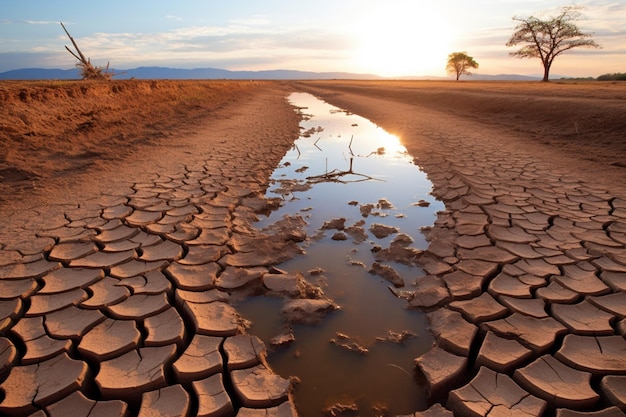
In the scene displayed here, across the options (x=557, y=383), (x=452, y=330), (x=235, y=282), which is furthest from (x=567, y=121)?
(x=235, y=282)

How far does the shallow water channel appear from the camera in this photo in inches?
63.6

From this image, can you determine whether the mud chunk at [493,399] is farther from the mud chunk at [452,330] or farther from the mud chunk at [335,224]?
the mud chunk at [335,224]

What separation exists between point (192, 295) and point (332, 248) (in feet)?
4.15

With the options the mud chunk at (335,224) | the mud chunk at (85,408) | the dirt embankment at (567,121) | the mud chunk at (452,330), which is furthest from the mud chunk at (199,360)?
the dirt embankment at (567,121)

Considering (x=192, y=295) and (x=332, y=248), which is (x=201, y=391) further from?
(x=332, y=248)

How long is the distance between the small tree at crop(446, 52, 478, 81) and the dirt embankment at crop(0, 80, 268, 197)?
1833 inches

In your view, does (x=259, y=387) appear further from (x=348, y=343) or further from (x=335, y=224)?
(x=335, y=224)

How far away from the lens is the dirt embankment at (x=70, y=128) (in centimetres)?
452

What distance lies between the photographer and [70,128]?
6270 millimetres

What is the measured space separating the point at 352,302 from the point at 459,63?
52.6 meters

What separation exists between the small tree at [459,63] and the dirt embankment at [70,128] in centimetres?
4656

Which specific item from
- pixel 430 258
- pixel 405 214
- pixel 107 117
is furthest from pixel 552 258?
pixel 107 117

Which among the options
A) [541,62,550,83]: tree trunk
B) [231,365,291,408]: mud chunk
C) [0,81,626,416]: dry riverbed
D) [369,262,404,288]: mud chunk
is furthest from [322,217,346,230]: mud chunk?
[541,62,550,83]: tree trunk

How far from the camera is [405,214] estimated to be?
3725 millimetres
